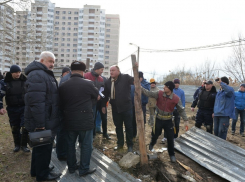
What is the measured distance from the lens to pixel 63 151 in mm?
3512

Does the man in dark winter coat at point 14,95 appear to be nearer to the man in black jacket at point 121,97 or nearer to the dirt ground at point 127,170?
the dirt ground at point 127,170

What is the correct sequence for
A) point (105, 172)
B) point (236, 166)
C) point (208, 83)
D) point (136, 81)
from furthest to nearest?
1. point (208, 83)
2. point (236, 166)
3. point (136, 81)
4. point (105, 172)

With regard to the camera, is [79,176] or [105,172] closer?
[79,176]

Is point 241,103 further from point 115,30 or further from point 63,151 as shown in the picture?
point 115,30

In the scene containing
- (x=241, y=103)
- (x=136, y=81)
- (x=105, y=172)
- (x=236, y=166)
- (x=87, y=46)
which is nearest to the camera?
(x=105, y=172)

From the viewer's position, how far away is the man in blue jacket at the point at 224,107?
191 inches

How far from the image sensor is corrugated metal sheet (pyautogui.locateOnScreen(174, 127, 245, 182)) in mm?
3596

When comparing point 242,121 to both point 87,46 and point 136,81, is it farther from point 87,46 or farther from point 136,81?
point 87,46

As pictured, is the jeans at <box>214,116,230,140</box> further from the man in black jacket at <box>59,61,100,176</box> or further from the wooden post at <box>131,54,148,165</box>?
the man in black jacket at <box>59,61,100,176</box>

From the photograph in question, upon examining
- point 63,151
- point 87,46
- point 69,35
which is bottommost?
point 63,151

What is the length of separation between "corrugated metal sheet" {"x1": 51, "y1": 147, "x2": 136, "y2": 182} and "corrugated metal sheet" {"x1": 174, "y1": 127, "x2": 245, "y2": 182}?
2051mm

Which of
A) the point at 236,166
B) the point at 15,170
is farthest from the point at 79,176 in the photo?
the point at 236,166

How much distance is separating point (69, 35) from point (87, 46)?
8.13 m

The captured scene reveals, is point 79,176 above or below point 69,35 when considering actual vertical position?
below
